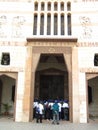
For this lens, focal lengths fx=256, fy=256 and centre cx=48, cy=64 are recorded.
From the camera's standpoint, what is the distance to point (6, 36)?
16469mm

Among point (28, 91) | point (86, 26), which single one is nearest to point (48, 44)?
point (86, 26)

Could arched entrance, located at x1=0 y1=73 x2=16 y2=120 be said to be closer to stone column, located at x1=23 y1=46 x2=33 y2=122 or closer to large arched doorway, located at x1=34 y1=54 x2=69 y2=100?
large arched doorway, located at x1=34 y1=54 x2=69 y2=100

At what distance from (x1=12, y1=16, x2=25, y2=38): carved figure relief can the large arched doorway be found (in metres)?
2.87

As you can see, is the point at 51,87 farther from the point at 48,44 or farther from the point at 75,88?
the point at 48,44

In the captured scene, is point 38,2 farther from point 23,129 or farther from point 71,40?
point 23,129

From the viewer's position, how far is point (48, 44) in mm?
16156

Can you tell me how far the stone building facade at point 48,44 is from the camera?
1541cm

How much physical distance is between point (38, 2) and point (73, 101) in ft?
22.8

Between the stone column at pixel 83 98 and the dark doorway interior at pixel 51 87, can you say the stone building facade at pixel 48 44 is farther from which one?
the dark doorway interior at pixel 51 87

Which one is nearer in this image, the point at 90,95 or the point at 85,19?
the point at 85,19

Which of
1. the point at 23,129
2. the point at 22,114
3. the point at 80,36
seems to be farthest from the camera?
the point at 80,36

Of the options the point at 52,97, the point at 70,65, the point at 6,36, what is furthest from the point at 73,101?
the point at 6,36

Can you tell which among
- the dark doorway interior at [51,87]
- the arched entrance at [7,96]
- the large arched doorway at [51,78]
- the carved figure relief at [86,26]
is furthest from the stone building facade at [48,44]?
the arched entrance at [7,96]

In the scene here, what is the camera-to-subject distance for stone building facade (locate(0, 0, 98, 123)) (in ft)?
50.5
